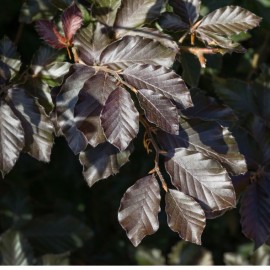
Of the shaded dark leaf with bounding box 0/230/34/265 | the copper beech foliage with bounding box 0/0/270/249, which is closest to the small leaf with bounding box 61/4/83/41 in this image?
the copper beech foliage with bounding box 0/0/270/249

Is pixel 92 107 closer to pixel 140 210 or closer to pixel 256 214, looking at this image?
pixel 140 210

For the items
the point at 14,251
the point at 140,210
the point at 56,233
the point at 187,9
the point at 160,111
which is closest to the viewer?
the point at 160,111

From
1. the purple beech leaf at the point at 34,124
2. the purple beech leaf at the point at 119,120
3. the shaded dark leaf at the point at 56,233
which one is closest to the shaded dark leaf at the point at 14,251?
the shaded dark leaf at the point at 56,233

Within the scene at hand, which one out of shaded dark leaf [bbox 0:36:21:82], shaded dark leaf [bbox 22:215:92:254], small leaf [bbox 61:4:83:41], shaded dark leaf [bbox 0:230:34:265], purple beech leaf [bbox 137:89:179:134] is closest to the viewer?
purple beech leaf [bbox 137:89:179:134]

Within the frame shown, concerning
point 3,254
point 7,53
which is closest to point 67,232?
point 3,254

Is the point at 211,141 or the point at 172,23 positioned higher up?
the point at 172,23

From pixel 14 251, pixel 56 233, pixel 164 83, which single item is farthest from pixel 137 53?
pixel 56 233

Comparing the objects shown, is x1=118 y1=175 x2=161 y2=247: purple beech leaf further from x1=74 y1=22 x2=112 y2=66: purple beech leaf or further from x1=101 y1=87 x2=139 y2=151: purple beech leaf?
x1=74 y1=22 x2=112 y2=66: purple beech leaf
